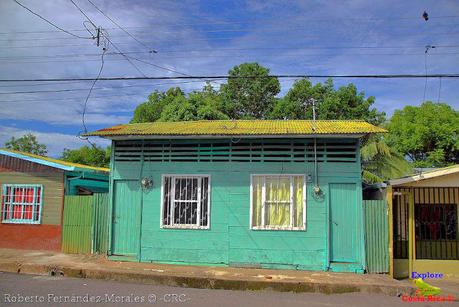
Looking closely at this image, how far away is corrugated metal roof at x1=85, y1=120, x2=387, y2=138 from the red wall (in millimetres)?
3616

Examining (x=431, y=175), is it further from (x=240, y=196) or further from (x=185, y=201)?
(x=185, y=201)

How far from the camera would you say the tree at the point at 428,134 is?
26.9 meters

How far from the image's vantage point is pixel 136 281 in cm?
941

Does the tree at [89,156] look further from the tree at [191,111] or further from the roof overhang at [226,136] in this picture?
the roof overhang at [226,136]

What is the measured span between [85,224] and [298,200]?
236 inches

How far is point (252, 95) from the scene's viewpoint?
89.4 feet

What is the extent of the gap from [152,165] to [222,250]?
2777mm

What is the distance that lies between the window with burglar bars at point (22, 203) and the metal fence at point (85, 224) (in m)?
1.01

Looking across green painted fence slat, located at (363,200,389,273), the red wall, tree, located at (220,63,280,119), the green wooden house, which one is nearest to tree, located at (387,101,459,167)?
tree, located at (220,63,280,119)

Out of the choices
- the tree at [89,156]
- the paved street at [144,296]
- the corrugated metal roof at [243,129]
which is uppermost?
the tree at [89,156]

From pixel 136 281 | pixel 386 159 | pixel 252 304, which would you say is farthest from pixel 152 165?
pixel 386 159

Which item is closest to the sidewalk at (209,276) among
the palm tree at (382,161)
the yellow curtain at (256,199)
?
the yellow curtain at (256,199)

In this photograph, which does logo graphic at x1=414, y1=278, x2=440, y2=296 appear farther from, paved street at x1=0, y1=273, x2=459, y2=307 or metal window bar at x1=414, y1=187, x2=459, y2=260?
metal window bar at x1=414, y1=187, x2=459, y2=260

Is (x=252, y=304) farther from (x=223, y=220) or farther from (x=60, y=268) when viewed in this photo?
(x=60, y=268)
